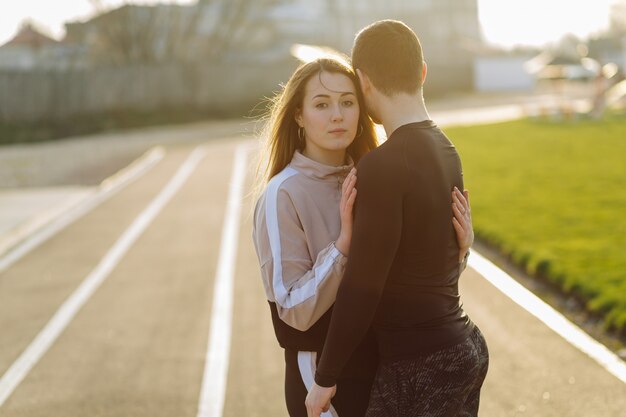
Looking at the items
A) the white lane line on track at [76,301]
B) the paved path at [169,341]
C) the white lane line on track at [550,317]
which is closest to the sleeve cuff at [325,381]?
the paved path at [169,341]

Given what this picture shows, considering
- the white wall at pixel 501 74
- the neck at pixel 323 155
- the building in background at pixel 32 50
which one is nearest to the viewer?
the neck at pixel 323 155

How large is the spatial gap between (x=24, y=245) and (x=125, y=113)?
114ft

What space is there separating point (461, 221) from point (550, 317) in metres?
5.88

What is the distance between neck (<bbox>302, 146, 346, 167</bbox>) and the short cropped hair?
1.26ft

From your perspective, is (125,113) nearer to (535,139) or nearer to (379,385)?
(535,139)

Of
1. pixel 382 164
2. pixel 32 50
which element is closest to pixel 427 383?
pixel 382 164

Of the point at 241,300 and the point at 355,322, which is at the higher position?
the point at 355,322

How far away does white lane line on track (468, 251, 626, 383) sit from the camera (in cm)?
724

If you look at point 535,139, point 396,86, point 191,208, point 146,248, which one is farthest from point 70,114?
point 396,86

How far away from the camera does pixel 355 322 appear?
118 inches

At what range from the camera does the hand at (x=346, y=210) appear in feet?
9.99

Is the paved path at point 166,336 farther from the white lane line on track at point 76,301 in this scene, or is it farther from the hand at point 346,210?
the hand at point 346,210

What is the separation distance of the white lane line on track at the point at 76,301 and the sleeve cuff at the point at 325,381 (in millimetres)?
4780

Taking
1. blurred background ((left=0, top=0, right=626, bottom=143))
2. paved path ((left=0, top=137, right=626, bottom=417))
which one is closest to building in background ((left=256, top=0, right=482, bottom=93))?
blurred background ((left=0, top=0, right=626, bottom=143))
